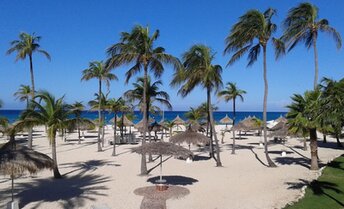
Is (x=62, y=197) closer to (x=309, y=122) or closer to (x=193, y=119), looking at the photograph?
(x=309, y=122)

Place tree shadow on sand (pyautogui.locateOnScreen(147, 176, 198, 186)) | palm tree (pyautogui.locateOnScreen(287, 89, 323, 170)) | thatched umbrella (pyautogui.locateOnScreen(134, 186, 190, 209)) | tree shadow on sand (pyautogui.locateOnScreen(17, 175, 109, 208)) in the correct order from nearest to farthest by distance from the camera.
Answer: thatched umbrella (pyautogui.locateOnScreen(134, 186, 190, 209))
tree shadow on sand (pyautogui.locateOnScreen(17, 175, 109, 208))
tree shadow on sand (pyautogui.locateOnScreen(147, 176, 198, 186))
palm tree (pyautogui.locateOnScreen(287, 89, 323, 170))

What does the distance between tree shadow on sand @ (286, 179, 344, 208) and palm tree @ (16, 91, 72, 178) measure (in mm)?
12437

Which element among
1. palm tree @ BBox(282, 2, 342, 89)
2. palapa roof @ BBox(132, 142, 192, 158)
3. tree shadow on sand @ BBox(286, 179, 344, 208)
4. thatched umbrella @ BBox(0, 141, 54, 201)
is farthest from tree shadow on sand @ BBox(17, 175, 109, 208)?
palm tree @ BBox(282, 2, 342, 89)

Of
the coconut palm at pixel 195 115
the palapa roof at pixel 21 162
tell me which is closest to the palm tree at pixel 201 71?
the palapa roof at pixel 21 162

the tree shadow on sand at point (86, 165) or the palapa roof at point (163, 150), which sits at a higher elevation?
the palapa roof at point (163, 150)

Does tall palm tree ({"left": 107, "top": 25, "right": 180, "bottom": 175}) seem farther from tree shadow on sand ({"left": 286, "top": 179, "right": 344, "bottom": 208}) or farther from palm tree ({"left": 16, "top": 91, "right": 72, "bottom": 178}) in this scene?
tree shadow on sand ({"left": 286, "top": 179, "right": 344, "bottom": 208})

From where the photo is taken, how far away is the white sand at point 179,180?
1303 cm

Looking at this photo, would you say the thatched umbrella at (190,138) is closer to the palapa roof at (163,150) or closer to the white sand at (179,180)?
the white sand at (179,180)

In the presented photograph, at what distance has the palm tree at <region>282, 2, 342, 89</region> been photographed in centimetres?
2468

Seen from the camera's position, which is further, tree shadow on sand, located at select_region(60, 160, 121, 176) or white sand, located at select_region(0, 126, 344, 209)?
tree shadow on sand, located at select_region(60, 160, 121, 176)

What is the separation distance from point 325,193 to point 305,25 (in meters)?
16.0

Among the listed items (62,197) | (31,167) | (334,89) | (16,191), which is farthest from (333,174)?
(16,191)

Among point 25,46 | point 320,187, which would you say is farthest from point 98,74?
point 320,187

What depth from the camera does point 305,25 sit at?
82.6 ft
